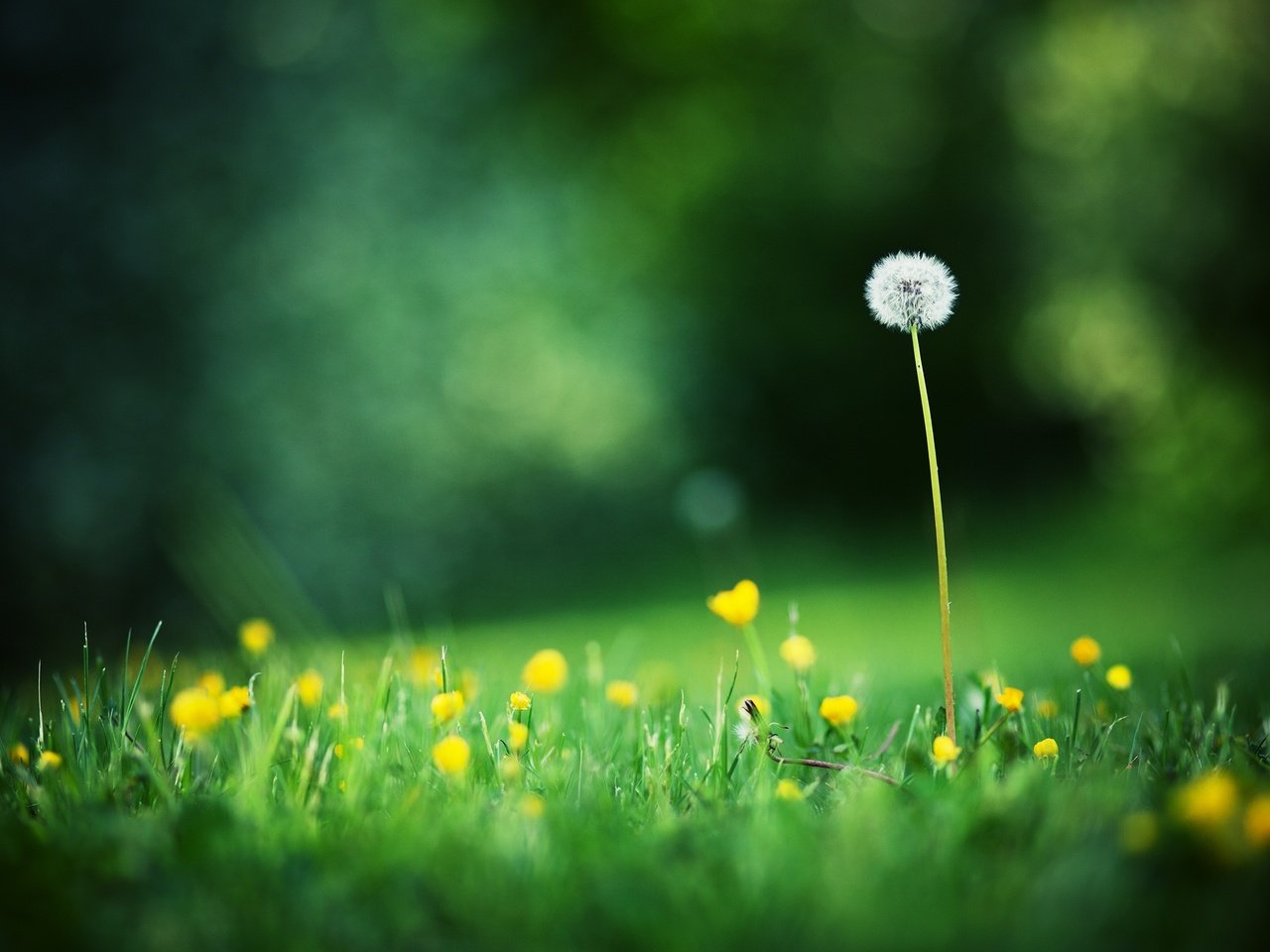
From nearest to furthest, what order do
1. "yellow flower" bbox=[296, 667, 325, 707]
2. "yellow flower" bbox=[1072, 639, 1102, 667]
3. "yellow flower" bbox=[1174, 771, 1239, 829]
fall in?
"yellow flower" bbox=[1174, 771, 1239, 829] → "yellow flower" bbox=[1072, 639, 1102, 667] → "yellow flower" bbox=[296, 667, 325, 707]

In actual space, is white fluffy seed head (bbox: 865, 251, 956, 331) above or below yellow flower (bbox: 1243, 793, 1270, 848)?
above

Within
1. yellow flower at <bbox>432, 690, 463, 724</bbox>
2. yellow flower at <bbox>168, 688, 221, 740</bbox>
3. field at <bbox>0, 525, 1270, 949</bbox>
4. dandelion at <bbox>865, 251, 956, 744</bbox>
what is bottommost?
field at <bbox>0, 525, 1270, 949</bbox>

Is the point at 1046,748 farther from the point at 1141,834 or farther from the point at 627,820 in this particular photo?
the point at 627,820

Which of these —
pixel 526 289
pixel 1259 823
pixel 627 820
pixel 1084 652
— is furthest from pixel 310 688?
pixel 526 289

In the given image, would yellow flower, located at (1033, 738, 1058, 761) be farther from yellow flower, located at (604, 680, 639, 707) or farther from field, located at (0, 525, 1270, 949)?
yellow flower, located at (604, 680, 639, 707)

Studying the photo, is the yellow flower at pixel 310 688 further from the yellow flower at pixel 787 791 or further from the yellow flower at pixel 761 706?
the yellow flower at pixel 787 791

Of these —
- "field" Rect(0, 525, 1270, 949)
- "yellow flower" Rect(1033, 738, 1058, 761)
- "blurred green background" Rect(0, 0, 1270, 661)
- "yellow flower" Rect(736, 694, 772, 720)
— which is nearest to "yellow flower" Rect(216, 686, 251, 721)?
"field" Rect(0, 525, 1270, 949)

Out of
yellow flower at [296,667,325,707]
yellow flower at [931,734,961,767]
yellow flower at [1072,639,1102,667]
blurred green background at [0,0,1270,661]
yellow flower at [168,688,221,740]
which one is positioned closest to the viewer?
yellow flower at [168,688,221,740]

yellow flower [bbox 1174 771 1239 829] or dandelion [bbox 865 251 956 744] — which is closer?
yellow flower [bbox 1174 771 1239 829]
